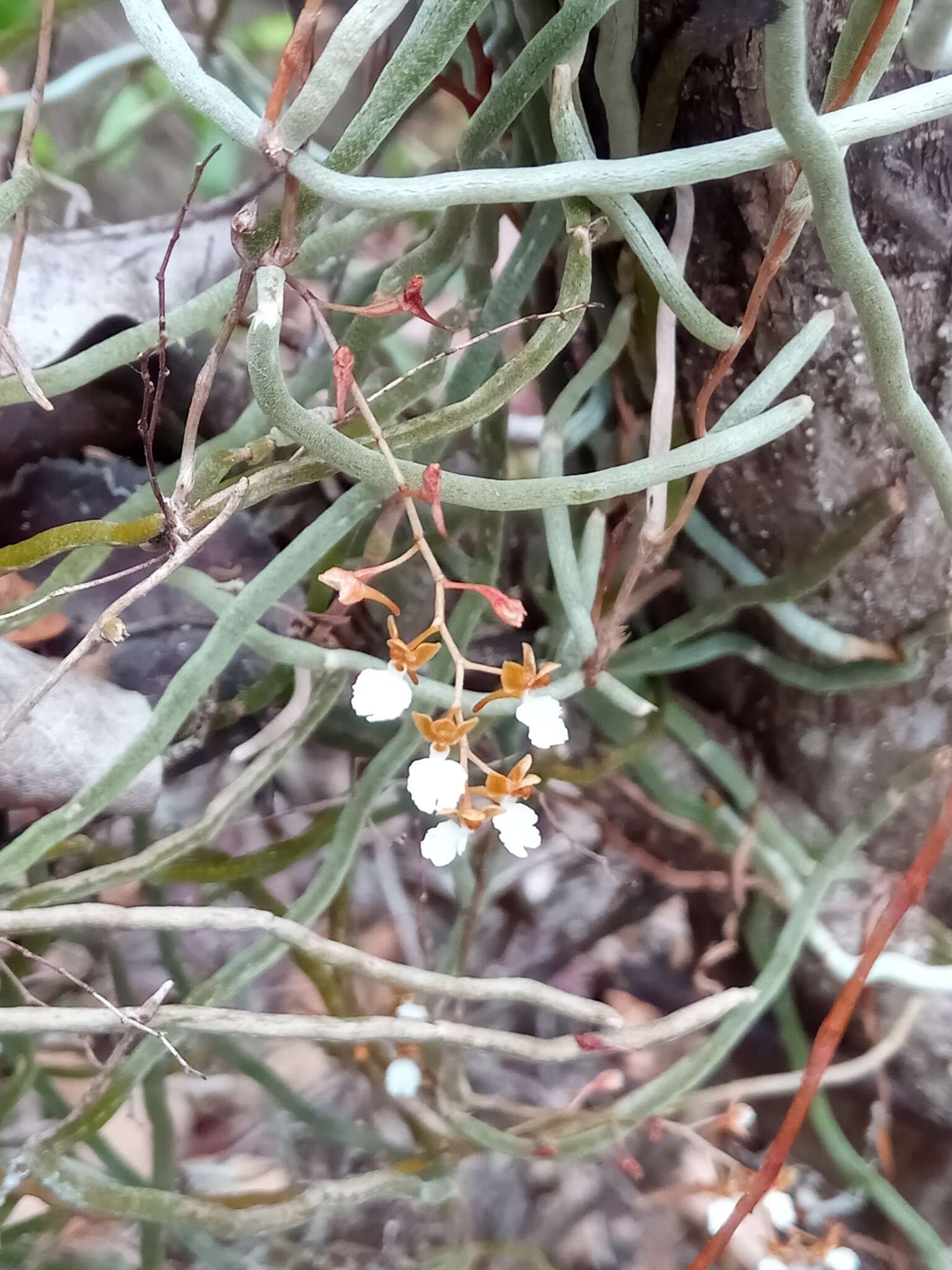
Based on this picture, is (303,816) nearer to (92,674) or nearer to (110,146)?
(92,674)

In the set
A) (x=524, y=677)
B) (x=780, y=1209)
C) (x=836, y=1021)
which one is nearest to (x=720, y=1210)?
(x=780, y=1209)

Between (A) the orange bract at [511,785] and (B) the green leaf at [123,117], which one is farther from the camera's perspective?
(B) the green leaf at [123,117]

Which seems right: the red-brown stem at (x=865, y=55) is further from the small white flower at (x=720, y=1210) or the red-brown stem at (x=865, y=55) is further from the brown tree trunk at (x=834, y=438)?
the small white flower at (x=720, y=1210)

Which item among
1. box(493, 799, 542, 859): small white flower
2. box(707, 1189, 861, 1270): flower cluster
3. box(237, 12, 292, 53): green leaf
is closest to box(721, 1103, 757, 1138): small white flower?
box(707, 1189, 861, 1270): flower cluster

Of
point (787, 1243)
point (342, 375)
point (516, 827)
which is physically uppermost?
point (342, 375)

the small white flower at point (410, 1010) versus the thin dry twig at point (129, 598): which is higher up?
the thin dry twig at point (129, 598)

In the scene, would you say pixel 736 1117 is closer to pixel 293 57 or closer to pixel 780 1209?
pixel 780 1209

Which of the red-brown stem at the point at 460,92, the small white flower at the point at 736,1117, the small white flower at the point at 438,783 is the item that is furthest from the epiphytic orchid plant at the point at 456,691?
the small white flower at the point at 736,1117

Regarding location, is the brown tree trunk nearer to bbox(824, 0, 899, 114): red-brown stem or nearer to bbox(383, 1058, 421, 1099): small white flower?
bbox(824, 0, 899, 114): red-brown stem
